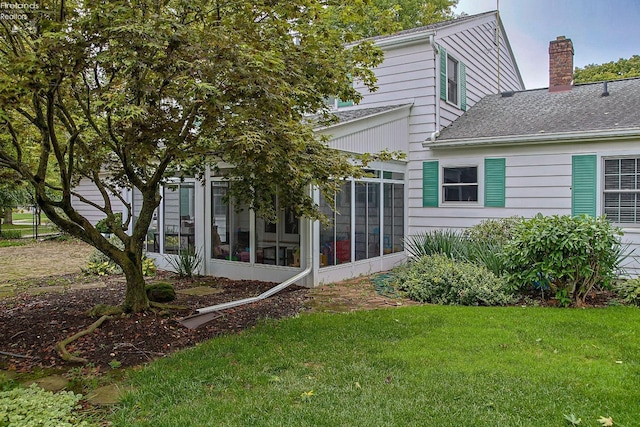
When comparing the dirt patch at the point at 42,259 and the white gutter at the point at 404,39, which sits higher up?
the white gutter at the point at 404,39

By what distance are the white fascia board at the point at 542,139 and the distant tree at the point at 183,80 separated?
461 cm

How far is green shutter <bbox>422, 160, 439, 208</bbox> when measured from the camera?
11281 mm

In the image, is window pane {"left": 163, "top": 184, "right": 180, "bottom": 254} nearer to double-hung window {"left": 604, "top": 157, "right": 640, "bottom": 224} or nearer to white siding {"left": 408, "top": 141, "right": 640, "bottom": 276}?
white siding {"left": 408, "top": 141, "right": 640, "bottom": 276}

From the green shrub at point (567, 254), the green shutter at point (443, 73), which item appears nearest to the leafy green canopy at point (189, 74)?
the green shrub at point (567, 254)

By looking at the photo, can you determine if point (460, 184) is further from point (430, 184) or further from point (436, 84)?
point (436, 84)

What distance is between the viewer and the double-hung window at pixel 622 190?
9172 millimetres

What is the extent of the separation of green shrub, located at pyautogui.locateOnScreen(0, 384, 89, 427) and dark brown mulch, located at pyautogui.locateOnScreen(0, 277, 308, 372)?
0.79m

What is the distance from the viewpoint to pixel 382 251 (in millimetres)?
10531

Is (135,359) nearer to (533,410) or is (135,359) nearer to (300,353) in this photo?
(300,353)

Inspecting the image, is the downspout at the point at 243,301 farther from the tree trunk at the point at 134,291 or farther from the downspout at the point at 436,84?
the downspout at the point at 436,84

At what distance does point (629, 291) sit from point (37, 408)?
754cm

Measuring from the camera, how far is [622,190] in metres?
9.26

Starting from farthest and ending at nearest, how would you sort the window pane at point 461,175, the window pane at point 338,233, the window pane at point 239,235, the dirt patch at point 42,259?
the dirt patch at point 42,259 < the window pane at point 461,175 < the window pane at point 239,235 < the window pane at point 338,233

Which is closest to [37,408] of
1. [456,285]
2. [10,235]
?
[456,285]
